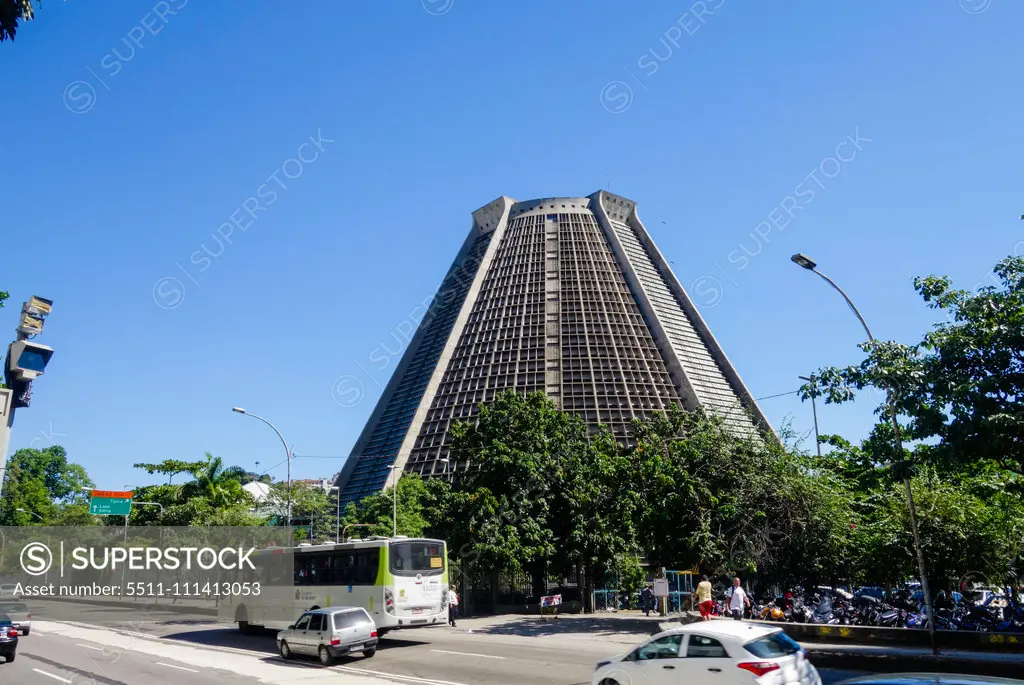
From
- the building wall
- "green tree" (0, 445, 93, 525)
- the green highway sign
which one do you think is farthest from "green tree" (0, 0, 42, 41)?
"green tree" (0, 445, 93, 525)

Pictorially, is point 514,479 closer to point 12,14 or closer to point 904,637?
point 904,637

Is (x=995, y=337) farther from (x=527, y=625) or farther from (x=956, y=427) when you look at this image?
(x=527, y=625)

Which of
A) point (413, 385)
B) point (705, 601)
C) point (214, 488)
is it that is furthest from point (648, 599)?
point (413, 385)

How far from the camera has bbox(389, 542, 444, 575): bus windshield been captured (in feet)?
73.8

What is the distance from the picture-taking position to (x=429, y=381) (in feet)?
233

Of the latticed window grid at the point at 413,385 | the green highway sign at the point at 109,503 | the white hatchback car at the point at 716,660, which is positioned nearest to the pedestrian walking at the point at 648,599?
the white hatchback car at the point at 716,660

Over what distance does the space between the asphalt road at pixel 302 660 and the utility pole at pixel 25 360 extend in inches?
281

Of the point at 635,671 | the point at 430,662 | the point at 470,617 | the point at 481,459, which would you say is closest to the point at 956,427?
the point at 635,671

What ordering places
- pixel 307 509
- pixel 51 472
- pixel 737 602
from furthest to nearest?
1. pixel 51 472
2. pixel 307 509
3. pixel 737 602

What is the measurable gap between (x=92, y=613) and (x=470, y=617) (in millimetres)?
24197

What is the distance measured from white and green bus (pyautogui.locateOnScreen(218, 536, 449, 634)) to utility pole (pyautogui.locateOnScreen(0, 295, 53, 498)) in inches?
474

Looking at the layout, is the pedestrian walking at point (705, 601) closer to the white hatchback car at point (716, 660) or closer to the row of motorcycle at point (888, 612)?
the row of motorcycle at point (888, 612)

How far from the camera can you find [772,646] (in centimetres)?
1029

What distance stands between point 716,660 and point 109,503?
4574 centimetres
